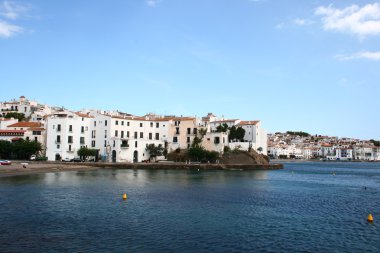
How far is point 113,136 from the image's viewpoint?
86.8 m

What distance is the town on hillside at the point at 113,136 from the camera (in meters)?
Result: 85.1

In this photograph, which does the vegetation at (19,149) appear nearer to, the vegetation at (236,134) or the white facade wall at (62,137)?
the white facade wall at (62,137)

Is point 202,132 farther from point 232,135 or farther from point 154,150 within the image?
point 232,135

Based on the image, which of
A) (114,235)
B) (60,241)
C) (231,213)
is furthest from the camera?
(231,213)

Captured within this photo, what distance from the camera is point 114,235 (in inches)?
830

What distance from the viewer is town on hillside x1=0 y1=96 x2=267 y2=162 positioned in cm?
8506

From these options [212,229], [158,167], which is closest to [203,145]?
[158,167]

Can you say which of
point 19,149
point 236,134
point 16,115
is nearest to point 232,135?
point 236,134

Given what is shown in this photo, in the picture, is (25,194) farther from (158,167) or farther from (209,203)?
(158,167)

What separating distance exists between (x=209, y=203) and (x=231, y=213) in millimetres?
4924

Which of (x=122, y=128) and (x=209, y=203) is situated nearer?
(x=209, y=203)

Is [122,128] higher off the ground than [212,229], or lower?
higher

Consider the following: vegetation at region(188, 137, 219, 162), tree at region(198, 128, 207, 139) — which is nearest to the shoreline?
vegetation at region(188, 137, 219, 162)

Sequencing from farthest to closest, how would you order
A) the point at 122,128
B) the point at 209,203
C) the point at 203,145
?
the point at 203,145
the point at 122,128
the point at 209,203
